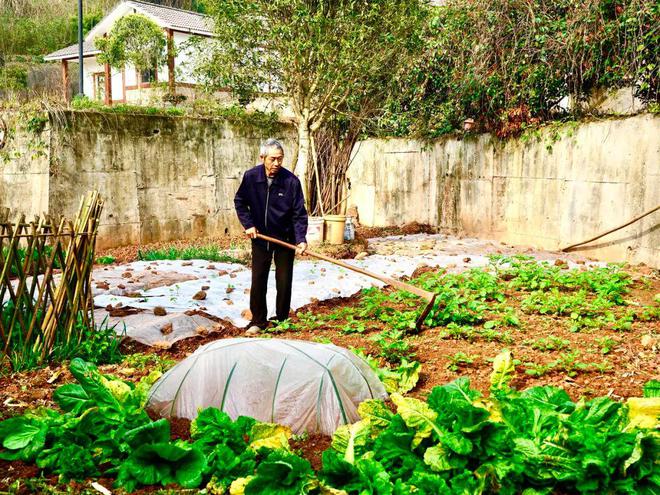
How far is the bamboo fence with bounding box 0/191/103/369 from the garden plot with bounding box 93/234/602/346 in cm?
69

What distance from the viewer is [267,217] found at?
5.81m

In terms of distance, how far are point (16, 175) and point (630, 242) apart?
8760 millimetres

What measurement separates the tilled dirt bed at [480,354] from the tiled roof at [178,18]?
1834 cm

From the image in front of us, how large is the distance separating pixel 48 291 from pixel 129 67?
19.8 metres

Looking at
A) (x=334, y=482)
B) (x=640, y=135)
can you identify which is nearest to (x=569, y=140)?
A: (x=640, y=135)

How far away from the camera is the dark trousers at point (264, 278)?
5805mm

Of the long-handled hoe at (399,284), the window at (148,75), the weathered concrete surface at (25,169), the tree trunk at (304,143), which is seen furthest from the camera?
the window at (148,75)

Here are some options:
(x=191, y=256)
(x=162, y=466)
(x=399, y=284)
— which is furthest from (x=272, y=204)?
(x=191, y=256)

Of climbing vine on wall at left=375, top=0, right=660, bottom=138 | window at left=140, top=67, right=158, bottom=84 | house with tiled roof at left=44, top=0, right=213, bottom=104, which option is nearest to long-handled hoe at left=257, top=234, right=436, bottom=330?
climbing vine on wall at left=375, top=0, right=660, bottom=138

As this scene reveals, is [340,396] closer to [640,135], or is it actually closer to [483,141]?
[640,135]

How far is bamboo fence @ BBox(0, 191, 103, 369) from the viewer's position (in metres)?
4.26

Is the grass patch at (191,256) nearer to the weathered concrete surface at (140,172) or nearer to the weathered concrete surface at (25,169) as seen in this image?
the weathered concrete surface at (140,172)

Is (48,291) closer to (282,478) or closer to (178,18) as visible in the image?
(282,478)

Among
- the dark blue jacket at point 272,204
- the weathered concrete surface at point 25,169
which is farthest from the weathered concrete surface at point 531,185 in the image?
the weathered concrete surface at point 25,169
